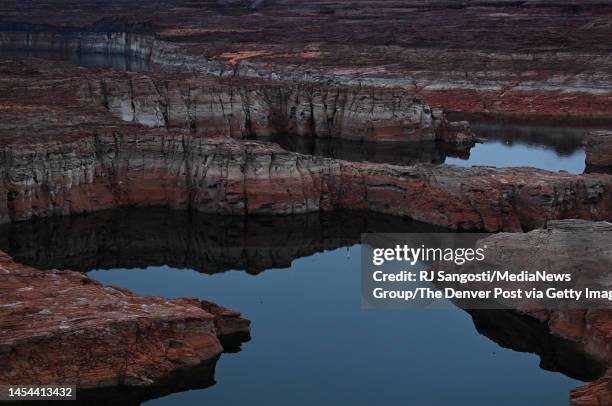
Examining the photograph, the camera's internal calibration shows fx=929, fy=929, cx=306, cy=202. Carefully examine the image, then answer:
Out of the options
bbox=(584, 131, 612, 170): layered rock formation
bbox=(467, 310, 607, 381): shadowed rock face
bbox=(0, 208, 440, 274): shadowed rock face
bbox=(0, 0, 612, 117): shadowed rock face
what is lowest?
bbox=(0, 208, 440, 274): shadowed rock face

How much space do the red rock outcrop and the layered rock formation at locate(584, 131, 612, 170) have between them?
32.0 meters

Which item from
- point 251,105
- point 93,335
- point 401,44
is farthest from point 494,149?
point 93,335

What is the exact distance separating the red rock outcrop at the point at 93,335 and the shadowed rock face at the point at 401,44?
4764 cm

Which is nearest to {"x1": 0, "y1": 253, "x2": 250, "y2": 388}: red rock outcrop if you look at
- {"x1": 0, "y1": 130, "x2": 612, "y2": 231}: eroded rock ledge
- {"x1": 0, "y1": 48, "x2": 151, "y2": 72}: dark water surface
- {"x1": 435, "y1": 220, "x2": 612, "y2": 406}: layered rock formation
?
{"x1": 435, "y1": 220, "x2": 612, "y2": 406}: layered rock formation

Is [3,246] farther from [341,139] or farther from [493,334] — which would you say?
[341,139]

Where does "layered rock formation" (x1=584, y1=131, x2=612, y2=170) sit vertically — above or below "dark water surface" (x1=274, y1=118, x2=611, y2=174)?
above

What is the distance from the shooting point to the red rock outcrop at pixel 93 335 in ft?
68.5

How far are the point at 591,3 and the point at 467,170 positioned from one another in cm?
7540

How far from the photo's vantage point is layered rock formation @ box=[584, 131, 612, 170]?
50.6 m

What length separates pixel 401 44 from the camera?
84.4m

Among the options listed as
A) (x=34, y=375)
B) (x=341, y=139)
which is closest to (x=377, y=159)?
(x=341, y=139)

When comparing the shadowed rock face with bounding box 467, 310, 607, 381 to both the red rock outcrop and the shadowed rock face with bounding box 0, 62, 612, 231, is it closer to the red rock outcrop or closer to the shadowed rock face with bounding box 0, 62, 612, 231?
the red rock outcrop

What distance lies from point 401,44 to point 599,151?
119ft

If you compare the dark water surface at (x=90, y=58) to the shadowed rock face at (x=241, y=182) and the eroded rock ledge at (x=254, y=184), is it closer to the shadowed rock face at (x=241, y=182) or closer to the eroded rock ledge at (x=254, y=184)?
the shadowed rock face at (x=241, y=182)
